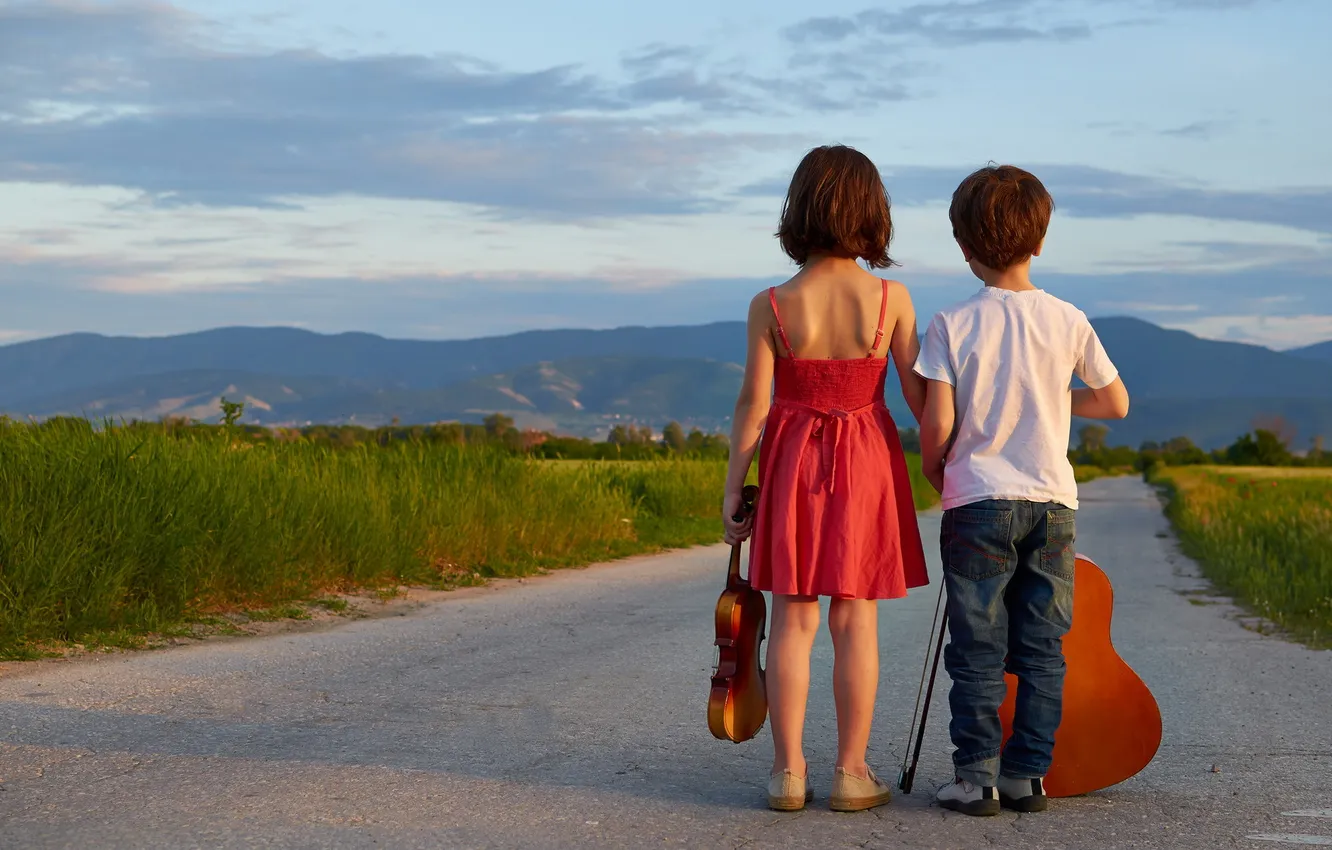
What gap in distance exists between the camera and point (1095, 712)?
14.3 ft

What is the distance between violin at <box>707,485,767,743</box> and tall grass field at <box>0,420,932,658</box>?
467cm

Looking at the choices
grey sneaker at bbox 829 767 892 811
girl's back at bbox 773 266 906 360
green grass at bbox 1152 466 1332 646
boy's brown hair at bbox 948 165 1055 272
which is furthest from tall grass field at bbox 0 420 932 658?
green grass at bbox 1152 466 1332 646

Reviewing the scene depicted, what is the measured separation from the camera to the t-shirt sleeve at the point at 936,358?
4.14 m

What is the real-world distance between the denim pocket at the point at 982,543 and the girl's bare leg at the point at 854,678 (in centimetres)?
31

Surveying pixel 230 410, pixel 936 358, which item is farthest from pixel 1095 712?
pixel 230 410

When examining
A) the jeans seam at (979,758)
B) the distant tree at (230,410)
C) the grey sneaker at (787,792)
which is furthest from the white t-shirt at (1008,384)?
the distant tree at (230,410)

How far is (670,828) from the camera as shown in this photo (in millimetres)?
4004

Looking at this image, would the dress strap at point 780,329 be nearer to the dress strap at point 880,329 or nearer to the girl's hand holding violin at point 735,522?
the dress strap at point 880,329

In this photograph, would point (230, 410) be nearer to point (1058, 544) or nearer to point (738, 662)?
point (738, 662)

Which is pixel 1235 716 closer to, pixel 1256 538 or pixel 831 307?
pixel 831 307

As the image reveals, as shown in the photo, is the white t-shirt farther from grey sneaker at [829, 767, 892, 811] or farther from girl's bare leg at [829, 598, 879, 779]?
grey sneaker at [829, 767, 892, 811]

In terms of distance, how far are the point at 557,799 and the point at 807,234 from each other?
76.2 inches

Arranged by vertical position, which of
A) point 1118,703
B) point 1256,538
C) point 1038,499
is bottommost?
point 1256,538

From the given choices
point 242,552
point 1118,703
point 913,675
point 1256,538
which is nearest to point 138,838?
point 1118,703
